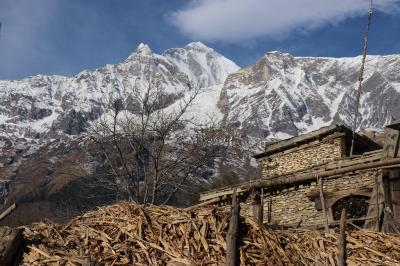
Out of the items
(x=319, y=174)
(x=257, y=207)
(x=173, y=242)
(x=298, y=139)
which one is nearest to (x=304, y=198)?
(x=298, y=139)

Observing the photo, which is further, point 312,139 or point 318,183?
point 312,139

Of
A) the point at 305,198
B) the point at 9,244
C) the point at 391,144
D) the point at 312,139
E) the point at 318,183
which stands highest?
the point at 312,139

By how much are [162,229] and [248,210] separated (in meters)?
18.8

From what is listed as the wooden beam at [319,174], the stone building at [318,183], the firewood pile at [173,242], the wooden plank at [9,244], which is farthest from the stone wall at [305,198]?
the wooden plank at [9,244]

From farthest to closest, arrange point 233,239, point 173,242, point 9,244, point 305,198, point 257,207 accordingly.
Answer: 1. point 305,198
2. point 257,207
3. point 173,242
4. point 233,239
5. point 9,244

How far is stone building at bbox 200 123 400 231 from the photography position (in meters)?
10.4

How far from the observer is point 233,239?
14.4 ft

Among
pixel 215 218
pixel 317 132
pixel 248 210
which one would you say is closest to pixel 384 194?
pixel 215 218

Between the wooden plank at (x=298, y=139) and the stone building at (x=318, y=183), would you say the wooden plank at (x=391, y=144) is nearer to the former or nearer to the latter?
the stone building at (x=318, y=183)

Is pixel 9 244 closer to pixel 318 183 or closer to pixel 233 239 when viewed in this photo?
pixel 233 239

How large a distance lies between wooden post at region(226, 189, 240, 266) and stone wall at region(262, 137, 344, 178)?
20223 mm

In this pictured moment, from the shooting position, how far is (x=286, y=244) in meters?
4.91

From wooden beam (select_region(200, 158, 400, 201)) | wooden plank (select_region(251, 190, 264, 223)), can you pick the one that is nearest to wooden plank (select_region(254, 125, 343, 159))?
wooden beam (select_region(200, 158, 400, 201))

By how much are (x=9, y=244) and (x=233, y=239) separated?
75.1 inches
